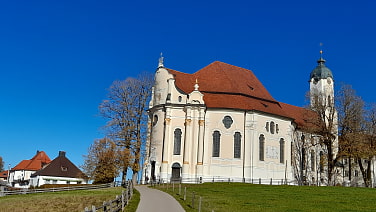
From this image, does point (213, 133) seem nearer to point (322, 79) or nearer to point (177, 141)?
point (177, 141)

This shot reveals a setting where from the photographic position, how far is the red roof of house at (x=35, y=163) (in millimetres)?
73125

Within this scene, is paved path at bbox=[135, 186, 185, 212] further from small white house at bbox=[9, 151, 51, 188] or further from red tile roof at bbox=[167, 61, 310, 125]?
small white house at bbox=[9, 151, 51, 188]

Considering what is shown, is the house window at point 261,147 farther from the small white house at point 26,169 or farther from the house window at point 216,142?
the small white house at point 26,169

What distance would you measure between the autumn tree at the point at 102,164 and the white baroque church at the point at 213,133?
20.0ft

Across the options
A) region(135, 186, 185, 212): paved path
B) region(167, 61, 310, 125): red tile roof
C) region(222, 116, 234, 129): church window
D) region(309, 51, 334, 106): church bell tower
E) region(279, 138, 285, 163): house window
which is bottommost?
region(135, 186, 185, 212): paved path

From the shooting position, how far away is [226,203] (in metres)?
23.9

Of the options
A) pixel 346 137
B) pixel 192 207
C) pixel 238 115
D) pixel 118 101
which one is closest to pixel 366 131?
pixel 346 137

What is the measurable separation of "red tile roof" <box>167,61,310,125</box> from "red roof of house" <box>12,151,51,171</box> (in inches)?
1482

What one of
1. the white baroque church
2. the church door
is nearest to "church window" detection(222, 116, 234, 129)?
the white baroque church

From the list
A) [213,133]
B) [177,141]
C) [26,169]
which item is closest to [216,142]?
[213,133]

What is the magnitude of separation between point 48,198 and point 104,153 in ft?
32.0

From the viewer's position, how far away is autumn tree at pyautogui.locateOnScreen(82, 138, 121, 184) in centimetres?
4091

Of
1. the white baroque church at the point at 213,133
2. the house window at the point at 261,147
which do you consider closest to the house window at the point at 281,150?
the white baroque church at the point at 213,133

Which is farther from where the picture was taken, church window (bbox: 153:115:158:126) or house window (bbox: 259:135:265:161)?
church window (bbox: 153:115:158:126)
